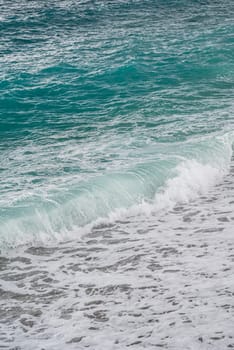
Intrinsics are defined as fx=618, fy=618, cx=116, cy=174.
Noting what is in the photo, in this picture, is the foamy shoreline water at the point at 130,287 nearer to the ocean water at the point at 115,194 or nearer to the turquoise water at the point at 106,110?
the ocean water at the point at 115,194

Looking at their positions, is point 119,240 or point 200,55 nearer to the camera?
point 119,240

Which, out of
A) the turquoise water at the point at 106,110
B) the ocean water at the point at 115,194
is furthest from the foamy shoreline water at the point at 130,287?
the turquoise water at the point at 106,110

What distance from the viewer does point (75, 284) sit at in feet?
22.7

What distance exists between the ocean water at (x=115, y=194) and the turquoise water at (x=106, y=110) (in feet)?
0.11

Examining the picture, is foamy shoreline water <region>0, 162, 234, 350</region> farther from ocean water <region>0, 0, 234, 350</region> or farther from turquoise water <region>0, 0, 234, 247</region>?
turquoise water <region>0, 0, 234, 247</region>

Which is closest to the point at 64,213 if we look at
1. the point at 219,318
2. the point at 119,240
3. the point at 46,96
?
the point at 119,240

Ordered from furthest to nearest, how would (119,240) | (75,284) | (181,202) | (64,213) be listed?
(181,202) < (64,213) < (119,240) < (75,284)

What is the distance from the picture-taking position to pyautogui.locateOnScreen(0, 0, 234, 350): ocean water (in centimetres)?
618

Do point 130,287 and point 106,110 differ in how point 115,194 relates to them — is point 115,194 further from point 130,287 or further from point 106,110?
point 106,110

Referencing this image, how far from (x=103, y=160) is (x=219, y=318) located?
15.5ft

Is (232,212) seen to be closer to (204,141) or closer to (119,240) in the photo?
(119,240)

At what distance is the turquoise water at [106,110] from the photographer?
889 centimetres

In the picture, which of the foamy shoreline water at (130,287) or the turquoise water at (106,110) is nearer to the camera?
the foamy shoreline water at (130,287)

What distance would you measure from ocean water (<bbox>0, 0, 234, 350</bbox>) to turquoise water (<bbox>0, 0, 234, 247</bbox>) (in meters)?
0.03
